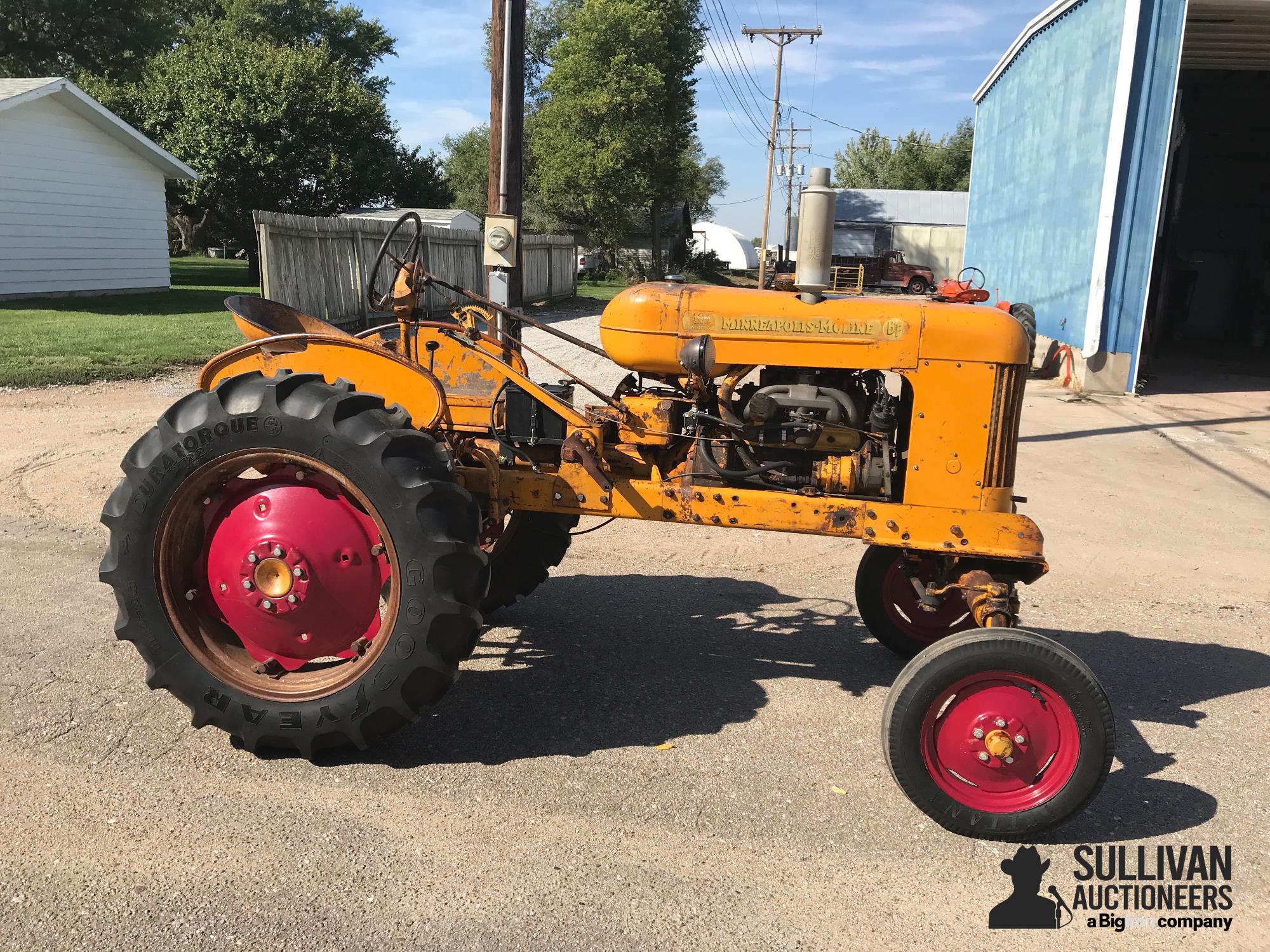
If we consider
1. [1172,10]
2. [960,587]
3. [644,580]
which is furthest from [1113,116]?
[960,587]

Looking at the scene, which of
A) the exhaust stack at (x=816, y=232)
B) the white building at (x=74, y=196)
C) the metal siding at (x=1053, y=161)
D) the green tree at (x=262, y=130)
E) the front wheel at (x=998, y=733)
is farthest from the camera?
the green tree at (x=262, y=130)

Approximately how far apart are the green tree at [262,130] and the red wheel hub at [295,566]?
2433cm

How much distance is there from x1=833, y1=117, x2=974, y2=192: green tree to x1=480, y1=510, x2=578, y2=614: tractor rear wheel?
5144cm

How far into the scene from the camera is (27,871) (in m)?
2.74

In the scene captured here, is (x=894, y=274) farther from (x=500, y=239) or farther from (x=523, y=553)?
(x=523, y=553)

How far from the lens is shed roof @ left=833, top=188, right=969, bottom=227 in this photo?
4234 centimetres

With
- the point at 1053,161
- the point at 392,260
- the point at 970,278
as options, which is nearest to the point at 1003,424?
the point at 392,260

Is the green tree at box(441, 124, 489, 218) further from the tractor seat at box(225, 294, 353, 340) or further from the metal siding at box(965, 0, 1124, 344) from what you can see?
the tractor seat at box(225, 294, 353, 340)

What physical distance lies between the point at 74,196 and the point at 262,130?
7.98m

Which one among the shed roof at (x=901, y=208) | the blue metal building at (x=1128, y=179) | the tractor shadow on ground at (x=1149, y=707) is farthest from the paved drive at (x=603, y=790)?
the shed roof at (x=901, y=208)

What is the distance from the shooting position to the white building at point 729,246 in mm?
67250

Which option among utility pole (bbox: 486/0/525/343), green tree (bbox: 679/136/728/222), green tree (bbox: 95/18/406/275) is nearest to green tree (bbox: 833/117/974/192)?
green tree (bbox: 679/136/728/222)

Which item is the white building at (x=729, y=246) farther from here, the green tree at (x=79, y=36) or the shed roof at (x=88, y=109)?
the shed roof at (x=88, y=109)

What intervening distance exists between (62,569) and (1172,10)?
1428cm
